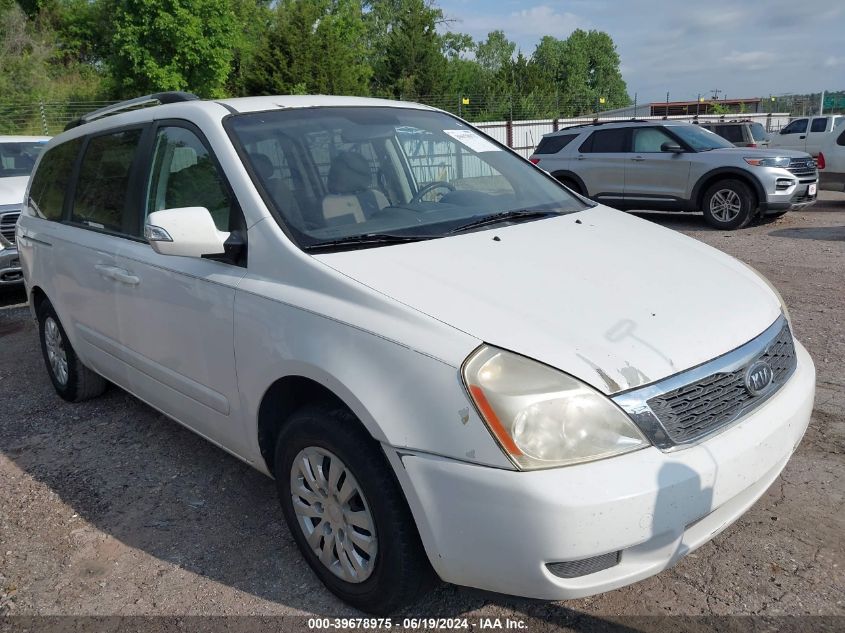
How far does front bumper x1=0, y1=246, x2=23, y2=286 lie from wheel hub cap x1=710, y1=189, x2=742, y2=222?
31.8 ft

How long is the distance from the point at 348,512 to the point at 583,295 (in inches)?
41.9

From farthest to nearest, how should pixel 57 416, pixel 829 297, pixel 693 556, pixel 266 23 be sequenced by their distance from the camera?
pixel 266 23 < pixel 829 297 < pixel 57 416 < pixel 693 556

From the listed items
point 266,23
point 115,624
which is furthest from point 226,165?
point 266,23

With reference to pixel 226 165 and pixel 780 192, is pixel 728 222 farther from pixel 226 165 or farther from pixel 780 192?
pixel 226 165

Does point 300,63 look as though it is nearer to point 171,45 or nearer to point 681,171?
point 171,45

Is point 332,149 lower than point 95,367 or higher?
higher

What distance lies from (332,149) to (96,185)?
164 cm

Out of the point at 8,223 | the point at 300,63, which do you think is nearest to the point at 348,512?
the point at 8,223

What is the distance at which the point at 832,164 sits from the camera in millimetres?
12547

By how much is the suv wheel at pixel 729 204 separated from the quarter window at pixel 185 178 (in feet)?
32.6

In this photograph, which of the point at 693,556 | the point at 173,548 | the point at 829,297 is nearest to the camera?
the point at 693,556

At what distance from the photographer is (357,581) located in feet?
8.17

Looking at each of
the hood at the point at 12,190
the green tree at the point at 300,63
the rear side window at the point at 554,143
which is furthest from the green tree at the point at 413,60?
the hood at the point at 12,190

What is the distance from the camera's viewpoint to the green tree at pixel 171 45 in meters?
33.1
